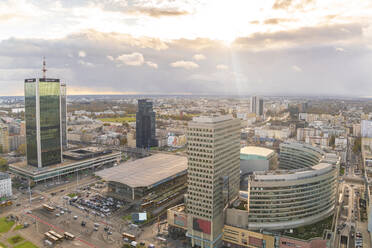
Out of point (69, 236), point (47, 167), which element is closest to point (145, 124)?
point (47, 167)

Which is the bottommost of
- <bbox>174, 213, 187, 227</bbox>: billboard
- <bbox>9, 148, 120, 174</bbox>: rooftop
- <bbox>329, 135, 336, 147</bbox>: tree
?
<bbox>174, 213, 187, 227</bbox>: billboard

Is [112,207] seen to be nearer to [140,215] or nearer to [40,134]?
[140,215]

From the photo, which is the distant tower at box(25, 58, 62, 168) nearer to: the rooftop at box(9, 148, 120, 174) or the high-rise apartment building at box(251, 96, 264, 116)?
the rooftop at box(9, 148, 120, 174)

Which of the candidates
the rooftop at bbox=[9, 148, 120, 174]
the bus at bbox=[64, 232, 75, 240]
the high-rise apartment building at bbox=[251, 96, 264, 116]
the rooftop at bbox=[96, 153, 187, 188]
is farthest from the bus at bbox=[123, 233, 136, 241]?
the high-rise apartment building at bbox=[251, 96, 264, 116]

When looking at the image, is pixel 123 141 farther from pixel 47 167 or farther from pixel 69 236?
pixel 69 236

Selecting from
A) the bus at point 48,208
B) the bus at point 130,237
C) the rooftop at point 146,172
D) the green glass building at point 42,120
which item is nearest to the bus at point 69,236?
the bus at point 130,237

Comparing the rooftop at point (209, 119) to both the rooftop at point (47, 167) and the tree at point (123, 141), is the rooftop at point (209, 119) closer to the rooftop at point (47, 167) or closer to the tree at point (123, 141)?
the rooftop at point (47, 167)

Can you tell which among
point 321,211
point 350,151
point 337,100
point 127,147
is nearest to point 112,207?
point 321,211
